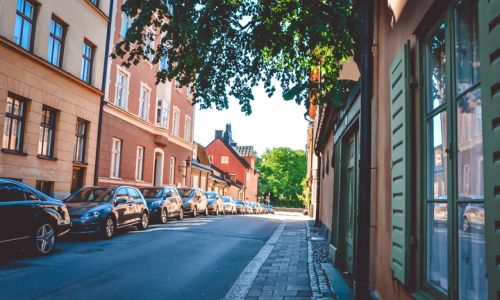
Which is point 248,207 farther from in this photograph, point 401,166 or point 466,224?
point 466,224

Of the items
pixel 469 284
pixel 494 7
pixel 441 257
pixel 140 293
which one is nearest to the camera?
pixel 494 7

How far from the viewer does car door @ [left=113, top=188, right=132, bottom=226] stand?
516 inches

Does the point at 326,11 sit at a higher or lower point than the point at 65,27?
lower

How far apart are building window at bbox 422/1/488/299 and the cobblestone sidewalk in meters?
2.97

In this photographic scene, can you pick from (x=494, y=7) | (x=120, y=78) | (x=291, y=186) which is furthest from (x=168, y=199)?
(x=291, y=186)

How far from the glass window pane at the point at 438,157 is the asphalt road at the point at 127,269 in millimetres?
3692

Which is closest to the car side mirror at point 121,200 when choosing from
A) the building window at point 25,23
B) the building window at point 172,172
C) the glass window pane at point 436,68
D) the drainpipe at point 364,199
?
the building window at point 25,23

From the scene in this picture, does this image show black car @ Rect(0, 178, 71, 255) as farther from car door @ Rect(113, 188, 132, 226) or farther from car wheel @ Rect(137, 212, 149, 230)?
car wheel @ Rect(137, 212, 149, 230)

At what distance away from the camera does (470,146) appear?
270cm

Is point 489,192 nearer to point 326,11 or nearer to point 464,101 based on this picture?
point 464,101

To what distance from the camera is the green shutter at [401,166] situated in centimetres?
379

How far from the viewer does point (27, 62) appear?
579 inches

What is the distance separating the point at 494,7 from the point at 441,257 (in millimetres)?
1798

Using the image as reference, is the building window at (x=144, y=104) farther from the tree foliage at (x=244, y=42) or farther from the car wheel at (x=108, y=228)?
the tree foliage at (x=244, y=42)
